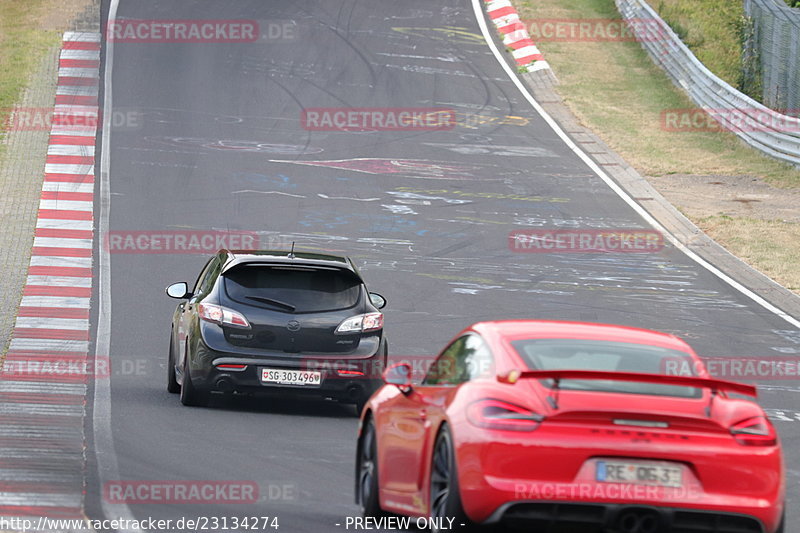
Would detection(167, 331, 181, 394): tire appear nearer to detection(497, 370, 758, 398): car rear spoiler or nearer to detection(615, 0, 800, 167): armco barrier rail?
detection(497, 370, 758, 398): car rear spoiler

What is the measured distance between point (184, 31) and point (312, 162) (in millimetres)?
11189

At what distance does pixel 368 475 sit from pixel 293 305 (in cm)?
455

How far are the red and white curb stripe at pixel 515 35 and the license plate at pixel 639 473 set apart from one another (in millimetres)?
30549

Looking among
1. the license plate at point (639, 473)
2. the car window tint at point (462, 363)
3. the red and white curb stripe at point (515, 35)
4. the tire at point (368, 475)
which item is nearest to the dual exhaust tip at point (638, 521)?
the license plate at point (639, 473)

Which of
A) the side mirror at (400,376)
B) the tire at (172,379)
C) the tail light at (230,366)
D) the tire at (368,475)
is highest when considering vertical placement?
the side mirror at (400,376)

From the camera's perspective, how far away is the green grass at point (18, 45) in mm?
31875

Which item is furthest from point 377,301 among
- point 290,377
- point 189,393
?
point 189,393

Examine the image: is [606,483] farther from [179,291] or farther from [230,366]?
[179,291]

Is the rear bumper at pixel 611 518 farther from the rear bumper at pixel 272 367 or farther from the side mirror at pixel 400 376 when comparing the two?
the rear bumper at pixel 272 367

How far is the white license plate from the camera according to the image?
1338 cm

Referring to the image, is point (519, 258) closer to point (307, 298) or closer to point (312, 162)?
point (312, 162)

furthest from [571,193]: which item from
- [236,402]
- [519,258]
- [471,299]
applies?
[236,402]

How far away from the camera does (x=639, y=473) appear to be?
703cm

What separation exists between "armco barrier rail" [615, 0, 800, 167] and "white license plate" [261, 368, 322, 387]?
19.3m
